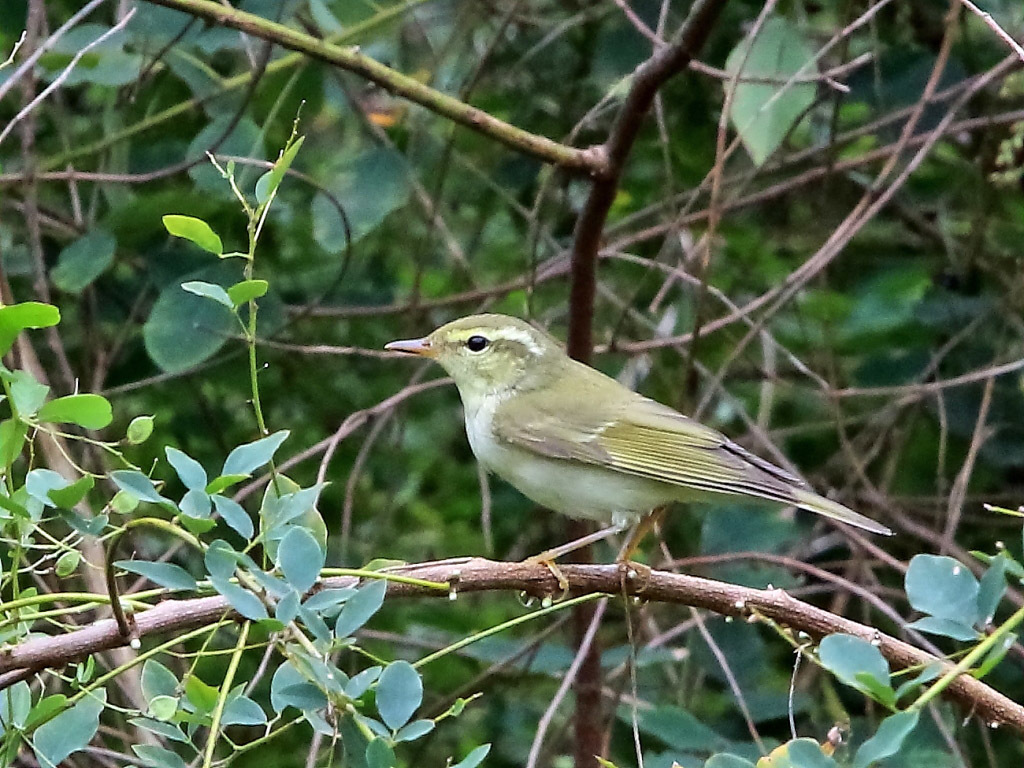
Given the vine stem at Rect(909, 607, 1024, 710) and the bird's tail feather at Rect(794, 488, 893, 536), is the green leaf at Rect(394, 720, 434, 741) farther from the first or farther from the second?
the bird's tail feather at Rect(794, 488, 893, 536)

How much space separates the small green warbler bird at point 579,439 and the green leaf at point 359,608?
117 cm

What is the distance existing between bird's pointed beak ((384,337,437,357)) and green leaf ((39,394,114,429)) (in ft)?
4.67

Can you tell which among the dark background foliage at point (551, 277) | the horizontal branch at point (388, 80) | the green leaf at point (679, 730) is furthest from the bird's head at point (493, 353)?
the green leaf at point (679, 730)

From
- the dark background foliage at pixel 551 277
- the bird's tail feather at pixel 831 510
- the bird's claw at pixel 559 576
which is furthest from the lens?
the dark background foliage at pixel 551 277

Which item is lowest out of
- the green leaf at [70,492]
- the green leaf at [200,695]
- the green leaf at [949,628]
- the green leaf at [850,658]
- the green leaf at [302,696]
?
the green leaf at [200,695]

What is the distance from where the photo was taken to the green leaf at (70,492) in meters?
1.24

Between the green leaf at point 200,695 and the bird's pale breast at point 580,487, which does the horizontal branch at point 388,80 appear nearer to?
the bird's pale breast at point 580,487

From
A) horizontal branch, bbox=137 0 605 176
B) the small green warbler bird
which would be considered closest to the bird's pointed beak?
the small green warbler bird

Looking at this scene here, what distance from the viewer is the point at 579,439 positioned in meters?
2.81

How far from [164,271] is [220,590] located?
6.88ft

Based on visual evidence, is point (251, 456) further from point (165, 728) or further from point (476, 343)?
point (476, 343)

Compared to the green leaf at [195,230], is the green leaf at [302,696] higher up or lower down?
lower down

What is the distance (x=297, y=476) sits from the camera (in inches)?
144

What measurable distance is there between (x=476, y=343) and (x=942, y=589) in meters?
1.80
